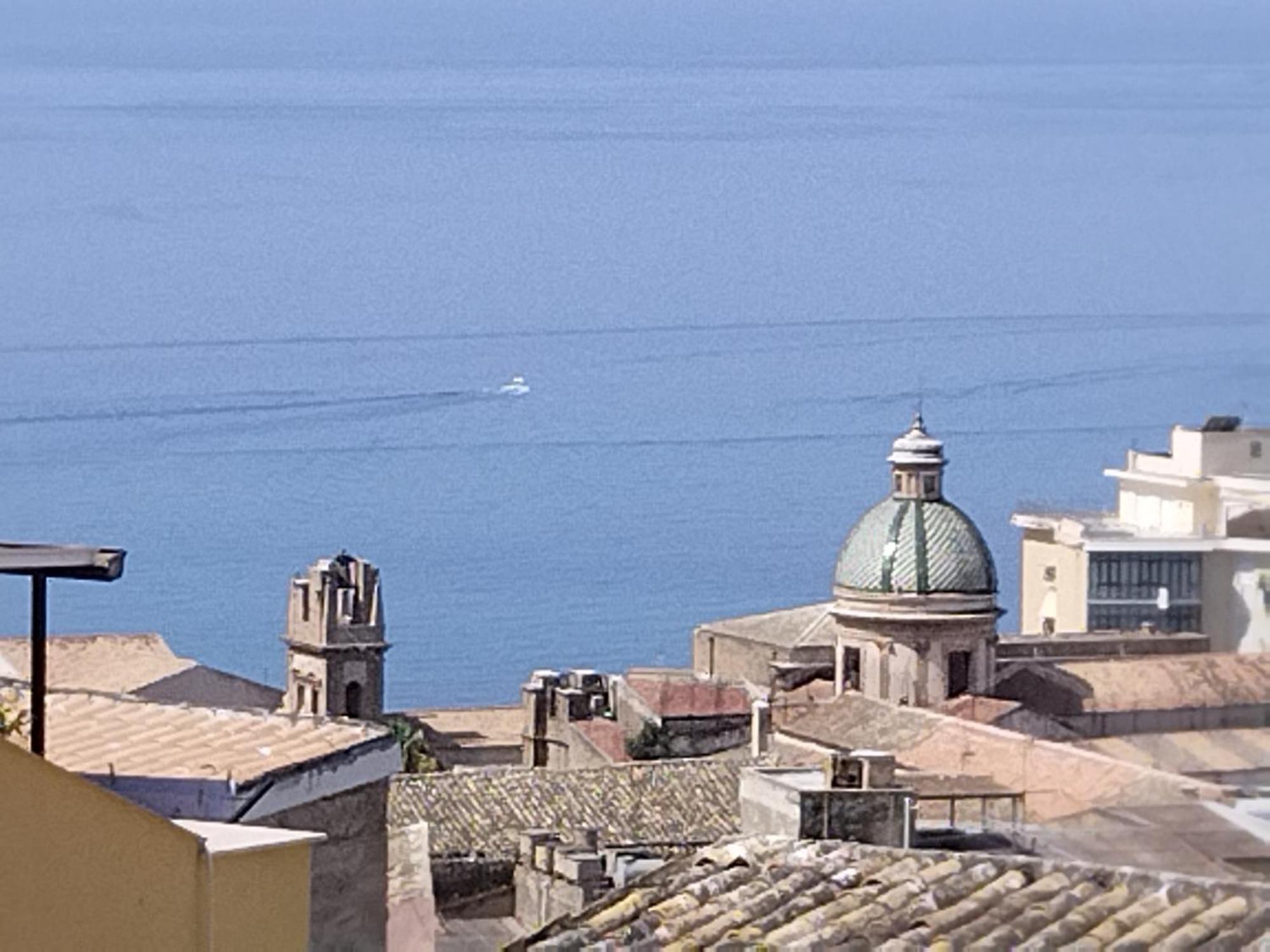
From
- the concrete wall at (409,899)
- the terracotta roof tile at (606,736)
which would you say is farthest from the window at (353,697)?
the concrete wall at (409,899)

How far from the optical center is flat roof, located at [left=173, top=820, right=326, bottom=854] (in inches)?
131

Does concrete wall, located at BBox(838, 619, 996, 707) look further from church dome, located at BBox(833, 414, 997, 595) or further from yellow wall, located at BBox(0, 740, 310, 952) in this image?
yellow wall, located at BBox(0, 740, 310, 952)

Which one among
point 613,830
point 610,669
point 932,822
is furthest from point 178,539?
point 932,822

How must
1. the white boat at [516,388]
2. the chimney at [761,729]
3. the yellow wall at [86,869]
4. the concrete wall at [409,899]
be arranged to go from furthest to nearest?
the white boat at [516,388] → the chimney at [761,729] → the concrete wall at [409,899] → the yellow wall at [86,869]

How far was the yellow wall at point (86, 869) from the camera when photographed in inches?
124

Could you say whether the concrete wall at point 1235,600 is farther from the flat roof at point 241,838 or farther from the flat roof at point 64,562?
the flat roof at point 241,838

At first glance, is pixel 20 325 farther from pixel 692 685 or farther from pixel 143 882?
pixel 143 882

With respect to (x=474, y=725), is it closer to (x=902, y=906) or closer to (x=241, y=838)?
(x=902, y=906)

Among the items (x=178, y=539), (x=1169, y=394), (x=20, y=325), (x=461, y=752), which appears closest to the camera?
(x=1169, y=394)

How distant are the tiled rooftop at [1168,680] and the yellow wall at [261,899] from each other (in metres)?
5.04

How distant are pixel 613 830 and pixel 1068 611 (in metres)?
16.4

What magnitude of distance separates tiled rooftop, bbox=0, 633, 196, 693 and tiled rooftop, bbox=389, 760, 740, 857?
226 centimetres

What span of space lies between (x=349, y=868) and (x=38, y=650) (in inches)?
52.5

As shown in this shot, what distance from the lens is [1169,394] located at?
2470 cm
